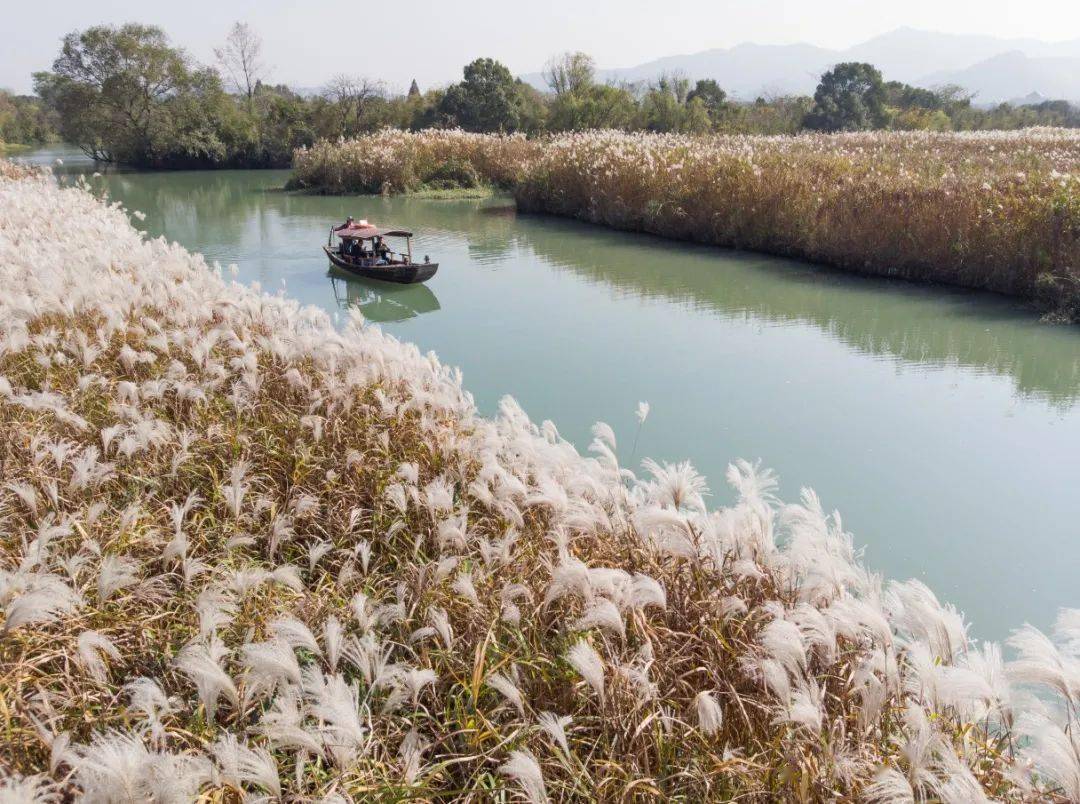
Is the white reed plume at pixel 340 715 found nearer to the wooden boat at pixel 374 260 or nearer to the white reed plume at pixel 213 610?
the white reed plume at pixel 213 610

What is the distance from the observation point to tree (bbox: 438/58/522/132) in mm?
36656

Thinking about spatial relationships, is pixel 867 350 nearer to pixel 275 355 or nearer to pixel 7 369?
pixel 275 355

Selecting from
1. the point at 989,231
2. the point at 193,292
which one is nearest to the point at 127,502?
the point at 193,292

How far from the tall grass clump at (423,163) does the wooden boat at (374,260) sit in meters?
11.7

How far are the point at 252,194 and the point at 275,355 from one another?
887 inches

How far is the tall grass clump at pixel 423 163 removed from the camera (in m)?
23.2

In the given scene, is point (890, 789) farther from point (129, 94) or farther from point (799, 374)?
point (129, 94)

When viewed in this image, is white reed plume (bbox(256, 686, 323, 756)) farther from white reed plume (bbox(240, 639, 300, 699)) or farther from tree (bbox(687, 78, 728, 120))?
tree (bbox(687, 78, 728, 120))

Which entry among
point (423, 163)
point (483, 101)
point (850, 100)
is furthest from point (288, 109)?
point (850, 100)

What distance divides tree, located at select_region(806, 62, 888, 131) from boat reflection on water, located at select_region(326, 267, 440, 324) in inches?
1288

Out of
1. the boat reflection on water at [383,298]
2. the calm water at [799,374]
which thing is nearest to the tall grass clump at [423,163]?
the calm water at [799,374]

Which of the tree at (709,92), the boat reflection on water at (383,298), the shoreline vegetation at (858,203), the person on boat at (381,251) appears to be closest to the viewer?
the shoreline vegetation at (858,203)

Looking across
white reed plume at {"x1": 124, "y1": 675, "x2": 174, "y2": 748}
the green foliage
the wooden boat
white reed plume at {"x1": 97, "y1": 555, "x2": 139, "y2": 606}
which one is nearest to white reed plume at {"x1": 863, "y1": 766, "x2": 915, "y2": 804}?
white reed plume at {"x1": 124, "y1": 675, "x2": 174, "y2": 748}

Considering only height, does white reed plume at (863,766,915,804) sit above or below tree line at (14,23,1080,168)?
below
